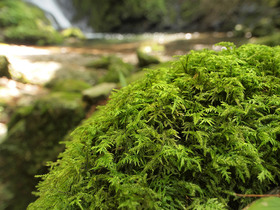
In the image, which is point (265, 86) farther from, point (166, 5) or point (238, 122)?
point (166, 5)

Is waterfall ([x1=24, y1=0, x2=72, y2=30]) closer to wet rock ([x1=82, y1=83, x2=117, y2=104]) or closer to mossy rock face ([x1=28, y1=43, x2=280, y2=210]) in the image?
wet rock ([x1=82, y1=83, x2=117, y2=104])

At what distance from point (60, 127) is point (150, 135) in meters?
3.47

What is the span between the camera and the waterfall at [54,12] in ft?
67.7

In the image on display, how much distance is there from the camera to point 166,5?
23.8 m

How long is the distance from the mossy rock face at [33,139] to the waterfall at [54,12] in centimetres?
2079

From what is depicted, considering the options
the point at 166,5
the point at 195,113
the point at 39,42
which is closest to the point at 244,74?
the point at 195,113

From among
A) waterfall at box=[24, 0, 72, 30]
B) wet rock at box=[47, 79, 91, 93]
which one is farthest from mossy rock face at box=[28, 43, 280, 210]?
waterfall at box=[24, 0, 72, 30]

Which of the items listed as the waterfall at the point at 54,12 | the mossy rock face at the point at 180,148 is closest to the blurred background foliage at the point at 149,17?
the waterfall at the point at 54,12

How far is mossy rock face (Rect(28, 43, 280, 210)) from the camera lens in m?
0.93

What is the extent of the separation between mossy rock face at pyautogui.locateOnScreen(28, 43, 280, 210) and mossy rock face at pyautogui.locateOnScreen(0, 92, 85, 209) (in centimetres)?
258

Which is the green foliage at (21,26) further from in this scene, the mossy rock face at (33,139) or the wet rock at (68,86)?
the mossy rock face at (33,139)

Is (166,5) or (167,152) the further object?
(166,5)

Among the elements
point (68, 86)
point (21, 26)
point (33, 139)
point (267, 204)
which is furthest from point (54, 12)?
point (267, 204)

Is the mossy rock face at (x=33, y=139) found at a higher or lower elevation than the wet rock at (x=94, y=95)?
lower
